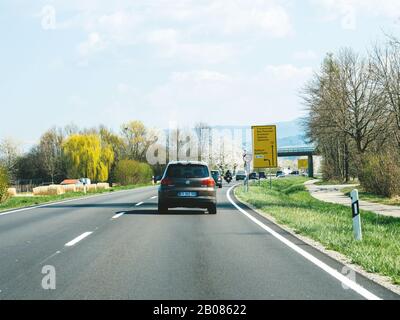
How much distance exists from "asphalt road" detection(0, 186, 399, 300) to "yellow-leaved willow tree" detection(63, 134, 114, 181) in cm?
6708

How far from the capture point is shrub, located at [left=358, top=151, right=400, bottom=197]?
2905 cm

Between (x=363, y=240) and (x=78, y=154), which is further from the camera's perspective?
(x=78, y=154)

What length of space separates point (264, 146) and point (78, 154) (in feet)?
153

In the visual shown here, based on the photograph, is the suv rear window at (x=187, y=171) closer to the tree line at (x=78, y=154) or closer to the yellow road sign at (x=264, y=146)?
the yellow road sign at (x=264, y=146)

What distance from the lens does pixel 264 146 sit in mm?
39781

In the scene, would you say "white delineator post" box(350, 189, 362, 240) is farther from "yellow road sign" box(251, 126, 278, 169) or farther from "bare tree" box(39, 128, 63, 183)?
"bare tree" box(39, 128, 63, 183)

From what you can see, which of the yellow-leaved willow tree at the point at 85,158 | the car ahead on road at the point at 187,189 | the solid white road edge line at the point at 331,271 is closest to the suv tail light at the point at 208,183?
the car ahead on road at the point at 187,189

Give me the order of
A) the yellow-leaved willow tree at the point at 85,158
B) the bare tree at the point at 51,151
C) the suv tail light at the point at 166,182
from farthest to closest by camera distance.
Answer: the bare tree at the point at 51,151
the yellow-leaved willow tree at the point at 85,158
the suv tail light at the point at 166,182

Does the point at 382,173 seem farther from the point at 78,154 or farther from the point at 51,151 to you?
the point at 51,151

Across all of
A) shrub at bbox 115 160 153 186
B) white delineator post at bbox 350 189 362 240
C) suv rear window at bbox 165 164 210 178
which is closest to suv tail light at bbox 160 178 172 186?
suv rear window at bbox 165 164 210 178

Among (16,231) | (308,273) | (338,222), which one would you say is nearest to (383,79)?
(338,222)

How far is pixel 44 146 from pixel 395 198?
8271 cm

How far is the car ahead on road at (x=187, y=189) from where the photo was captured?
700 inches

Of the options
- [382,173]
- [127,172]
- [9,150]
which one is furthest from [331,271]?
[9,150]
